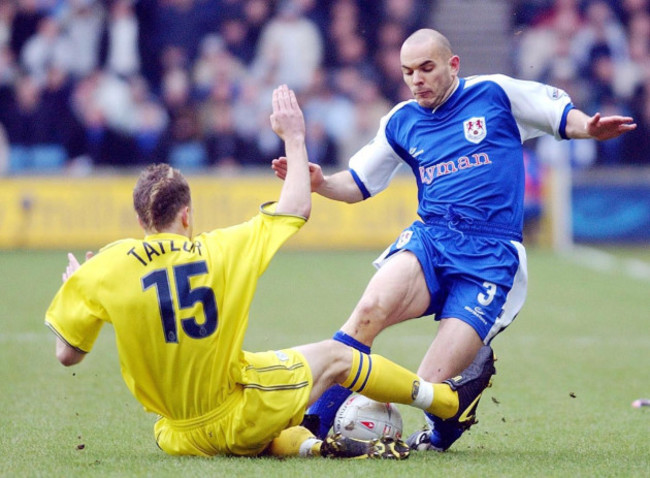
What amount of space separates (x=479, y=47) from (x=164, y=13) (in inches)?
245

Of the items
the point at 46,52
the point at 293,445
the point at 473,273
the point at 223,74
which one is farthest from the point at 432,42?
the point at 46,52

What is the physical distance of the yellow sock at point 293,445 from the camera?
5.41 metres

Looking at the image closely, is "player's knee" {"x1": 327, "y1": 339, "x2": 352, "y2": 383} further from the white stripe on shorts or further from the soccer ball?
the white stripe on shorts

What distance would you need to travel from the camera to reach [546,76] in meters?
19.9

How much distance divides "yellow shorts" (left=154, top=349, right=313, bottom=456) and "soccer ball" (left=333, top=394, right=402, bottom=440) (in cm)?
54

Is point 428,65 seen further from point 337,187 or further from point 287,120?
point 287,120

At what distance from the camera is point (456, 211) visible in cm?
611

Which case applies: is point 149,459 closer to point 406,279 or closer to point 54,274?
point 406,279

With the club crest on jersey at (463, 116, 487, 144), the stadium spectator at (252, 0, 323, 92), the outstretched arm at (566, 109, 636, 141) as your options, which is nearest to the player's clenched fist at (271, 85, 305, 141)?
the club crest on jersey at (463, 116, 487, 144)

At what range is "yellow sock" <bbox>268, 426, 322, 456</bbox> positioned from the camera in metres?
A: 5.41

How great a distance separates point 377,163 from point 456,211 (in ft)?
2.05

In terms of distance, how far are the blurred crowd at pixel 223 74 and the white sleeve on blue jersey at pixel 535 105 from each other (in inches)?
512

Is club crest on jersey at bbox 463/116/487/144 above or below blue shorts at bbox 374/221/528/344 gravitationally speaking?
above

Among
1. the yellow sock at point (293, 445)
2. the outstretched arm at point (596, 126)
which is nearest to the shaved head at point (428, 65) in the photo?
the outstretched arm at point (596, 126)
